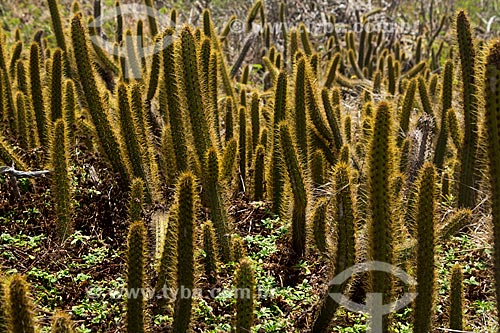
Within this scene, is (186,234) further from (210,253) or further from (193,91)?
(193,91)

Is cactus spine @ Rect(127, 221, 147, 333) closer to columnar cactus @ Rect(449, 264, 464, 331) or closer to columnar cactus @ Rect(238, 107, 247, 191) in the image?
columnar cactus @ Rect(449, 264, 464, 331)

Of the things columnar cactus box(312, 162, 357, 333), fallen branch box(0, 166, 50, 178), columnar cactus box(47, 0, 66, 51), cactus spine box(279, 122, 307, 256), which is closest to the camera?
columnar cactus box(312, 162, 357, 333)

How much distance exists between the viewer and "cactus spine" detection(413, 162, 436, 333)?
283 centimetres

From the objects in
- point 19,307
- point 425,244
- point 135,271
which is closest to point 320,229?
point 425,244

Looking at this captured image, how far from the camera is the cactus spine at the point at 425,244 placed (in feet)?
9.27

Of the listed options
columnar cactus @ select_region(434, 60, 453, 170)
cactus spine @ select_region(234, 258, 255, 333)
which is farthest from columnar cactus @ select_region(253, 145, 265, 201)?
cactus spine @ select_region(234, 258, 255, 333)

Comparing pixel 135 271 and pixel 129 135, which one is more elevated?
pixel 129 135

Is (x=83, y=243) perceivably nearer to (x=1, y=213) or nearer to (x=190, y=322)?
(x=1, y=213)

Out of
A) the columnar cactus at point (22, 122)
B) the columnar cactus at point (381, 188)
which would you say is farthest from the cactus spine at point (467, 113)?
the columnar cactus at point (22, 122)

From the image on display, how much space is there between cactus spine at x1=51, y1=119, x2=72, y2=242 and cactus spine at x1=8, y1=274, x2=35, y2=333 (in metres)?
1.55

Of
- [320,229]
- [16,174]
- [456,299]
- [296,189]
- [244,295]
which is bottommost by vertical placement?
[456,299]

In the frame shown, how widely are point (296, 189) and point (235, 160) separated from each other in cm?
74

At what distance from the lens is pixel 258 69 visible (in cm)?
949

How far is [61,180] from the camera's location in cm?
391
